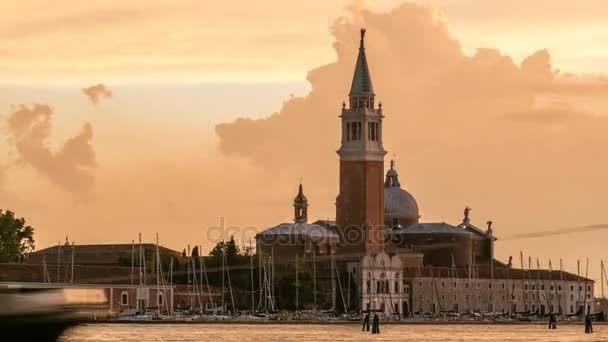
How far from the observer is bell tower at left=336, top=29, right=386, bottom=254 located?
6496 inches

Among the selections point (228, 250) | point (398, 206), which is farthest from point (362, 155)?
point (398, 206)

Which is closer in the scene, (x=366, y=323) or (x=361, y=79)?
(x=366, y=323)

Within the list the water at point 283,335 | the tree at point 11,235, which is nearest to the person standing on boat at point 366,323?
the water at point 283,335

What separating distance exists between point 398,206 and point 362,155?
24194 mm

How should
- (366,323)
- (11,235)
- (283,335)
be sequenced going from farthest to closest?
(11,235) < (366,323) < (283,335)

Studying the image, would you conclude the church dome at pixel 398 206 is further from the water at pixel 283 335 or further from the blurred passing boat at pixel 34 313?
the blurred passing boat at pixel 34 313

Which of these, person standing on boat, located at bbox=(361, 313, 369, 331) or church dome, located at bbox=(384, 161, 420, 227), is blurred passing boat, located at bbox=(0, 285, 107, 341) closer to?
person standing on boat, located at bbox=(361, 313, 369, 331)

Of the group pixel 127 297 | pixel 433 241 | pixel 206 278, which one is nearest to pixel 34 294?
pixel 127 297

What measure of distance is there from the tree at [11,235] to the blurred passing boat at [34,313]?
357ft

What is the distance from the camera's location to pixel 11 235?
15212cm

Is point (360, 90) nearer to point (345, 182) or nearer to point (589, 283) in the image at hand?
point (345, 182)

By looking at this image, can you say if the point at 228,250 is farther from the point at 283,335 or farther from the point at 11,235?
the point at 283,335

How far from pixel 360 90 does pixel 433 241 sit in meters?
22.6

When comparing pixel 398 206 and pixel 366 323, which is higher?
pixel 398 206
